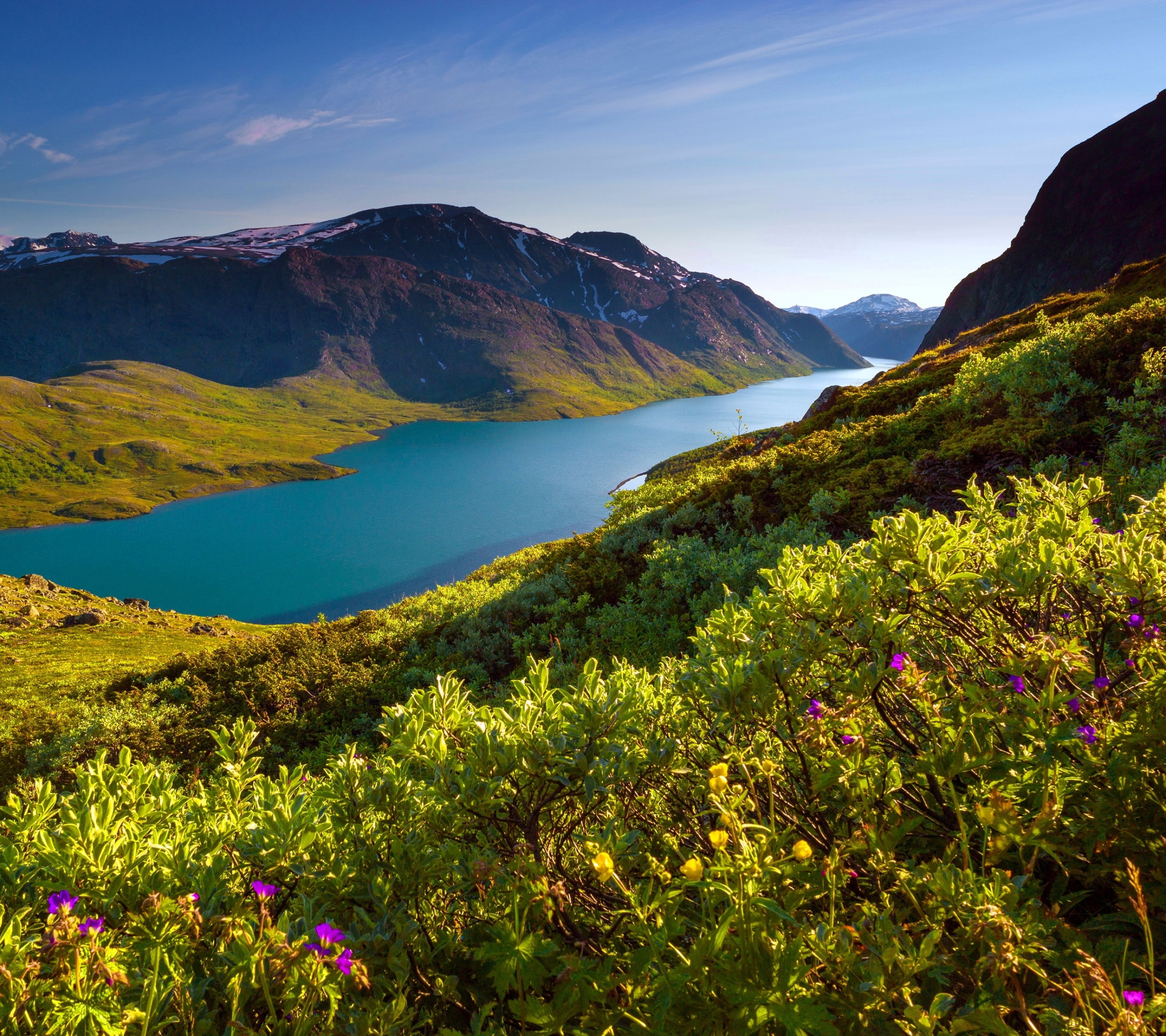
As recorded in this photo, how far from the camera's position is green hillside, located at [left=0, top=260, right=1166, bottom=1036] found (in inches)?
63.6

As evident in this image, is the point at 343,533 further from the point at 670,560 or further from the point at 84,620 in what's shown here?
the point at 670,560

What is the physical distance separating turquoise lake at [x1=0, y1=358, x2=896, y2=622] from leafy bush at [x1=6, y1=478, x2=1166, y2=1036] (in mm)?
54353

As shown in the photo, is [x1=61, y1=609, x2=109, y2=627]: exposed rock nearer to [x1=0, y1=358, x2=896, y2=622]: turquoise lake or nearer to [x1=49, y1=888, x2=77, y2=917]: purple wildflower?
[x1=0, y1=358, x2=896, y2=622]: turquoise lake

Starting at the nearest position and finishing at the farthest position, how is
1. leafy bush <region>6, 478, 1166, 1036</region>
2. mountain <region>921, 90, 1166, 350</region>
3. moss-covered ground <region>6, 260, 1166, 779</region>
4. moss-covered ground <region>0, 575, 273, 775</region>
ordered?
leafy bush <region>6, 478, 1166, 1036</region>, moss-covered ground <region>6, 260, 1166, 779</region>, moss-covered ground <region>0, 575, 273, 775</region>, mountain <region>921, 90, 1166, 350</region>

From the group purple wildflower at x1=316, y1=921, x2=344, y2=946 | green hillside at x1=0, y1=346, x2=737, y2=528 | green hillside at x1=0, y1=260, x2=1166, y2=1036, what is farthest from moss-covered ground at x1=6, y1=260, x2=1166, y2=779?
green hillside at x1=0, y1=346, x2=737, y2=528

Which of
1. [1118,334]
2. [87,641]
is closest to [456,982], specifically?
[1118,334]

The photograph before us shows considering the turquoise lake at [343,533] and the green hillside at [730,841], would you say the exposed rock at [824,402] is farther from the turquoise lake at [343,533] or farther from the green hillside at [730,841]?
the turquoise lake at [343,533]

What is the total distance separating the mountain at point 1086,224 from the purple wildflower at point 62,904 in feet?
301

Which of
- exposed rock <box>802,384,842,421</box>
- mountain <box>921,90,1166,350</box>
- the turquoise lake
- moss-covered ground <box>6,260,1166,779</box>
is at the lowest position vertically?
the turquoise lake

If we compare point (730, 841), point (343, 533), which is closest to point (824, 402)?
point (730, 841)

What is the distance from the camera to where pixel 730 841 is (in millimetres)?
1846

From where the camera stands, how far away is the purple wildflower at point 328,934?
5.49ft

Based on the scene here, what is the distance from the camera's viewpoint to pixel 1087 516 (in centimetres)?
244

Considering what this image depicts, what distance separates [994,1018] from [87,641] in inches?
1598
